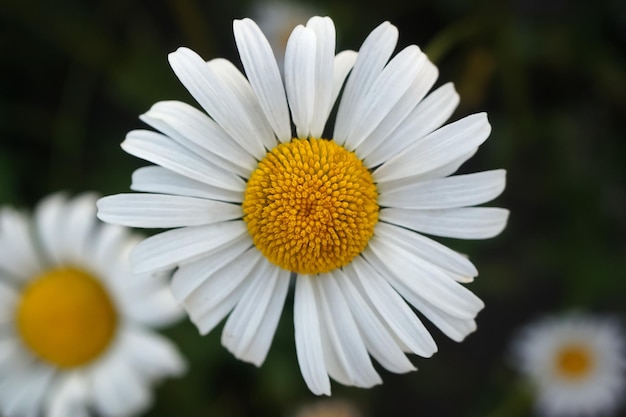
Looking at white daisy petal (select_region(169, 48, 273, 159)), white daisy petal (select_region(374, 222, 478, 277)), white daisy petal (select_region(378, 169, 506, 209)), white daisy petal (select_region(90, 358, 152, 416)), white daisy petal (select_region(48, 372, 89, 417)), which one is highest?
white daisy petal (select_region(378, 169, 506, 209))

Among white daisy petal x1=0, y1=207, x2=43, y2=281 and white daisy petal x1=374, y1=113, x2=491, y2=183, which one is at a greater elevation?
white daisy petal x1=374, y1=113, x2=491, y2=183

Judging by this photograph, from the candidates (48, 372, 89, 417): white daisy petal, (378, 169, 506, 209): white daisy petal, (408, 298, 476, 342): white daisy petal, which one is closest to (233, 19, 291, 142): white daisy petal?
(378, 169, 506, 209): white daisy petal

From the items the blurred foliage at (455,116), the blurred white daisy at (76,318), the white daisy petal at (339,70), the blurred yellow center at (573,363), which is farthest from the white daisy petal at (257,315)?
the blurred yellow center at (573,363)

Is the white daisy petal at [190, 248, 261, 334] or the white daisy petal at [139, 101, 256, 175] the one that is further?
the white daisy petal at [190, 248, 261, 334]

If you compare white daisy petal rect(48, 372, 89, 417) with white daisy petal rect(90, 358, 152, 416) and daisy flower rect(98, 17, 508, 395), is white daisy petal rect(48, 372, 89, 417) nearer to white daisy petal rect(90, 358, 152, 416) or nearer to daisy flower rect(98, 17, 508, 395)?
white daisy petal rect(90, 358, 152, 416)

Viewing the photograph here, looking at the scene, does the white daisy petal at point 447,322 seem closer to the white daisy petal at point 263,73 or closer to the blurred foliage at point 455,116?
the white daisy petal at point 263,73

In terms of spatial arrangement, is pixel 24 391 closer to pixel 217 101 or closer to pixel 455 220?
pixel 217 101
